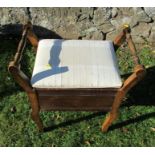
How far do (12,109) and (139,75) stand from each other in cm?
141

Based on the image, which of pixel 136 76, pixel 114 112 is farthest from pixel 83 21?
pixel 136 76

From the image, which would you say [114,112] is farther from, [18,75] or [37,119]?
[18,75]

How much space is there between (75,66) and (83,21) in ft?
4.27

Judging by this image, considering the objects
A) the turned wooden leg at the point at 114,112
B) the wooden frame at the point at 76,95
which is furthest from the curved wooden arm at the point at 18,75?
the turned wooden leg at the point at 114,112

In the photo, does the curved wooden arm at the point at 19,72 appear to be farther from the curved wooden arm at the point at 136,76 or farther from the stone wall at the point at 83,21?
the stone wall at the point at 83,21

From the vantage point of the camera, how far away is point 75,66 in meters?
2.79

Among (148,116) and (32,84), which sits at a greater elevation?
(32,84)

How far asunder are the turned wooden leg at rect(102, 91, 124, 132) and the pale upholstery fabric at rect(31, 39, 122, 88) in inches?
5.4

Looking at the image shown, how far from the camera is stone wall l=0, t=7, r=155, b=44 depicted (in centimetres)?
388

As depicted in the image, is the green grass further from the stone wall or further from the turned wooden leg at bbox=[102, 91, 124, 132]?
the stone wall

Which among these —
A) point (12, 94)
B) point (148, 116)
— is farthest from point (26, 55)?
point (148, 116)
